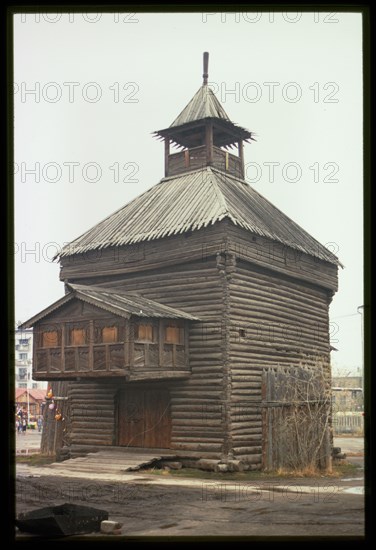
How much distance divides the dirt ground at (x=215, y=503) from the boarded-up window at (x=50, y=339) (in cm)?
372

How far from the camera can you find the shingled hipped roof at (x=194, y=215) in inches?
890

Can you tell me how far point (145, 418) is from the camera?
22828mm

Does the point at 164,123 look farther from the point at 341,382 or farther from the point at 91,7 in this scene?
the point at 341,382

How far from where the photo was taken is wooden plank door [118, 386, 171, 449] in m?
22.5

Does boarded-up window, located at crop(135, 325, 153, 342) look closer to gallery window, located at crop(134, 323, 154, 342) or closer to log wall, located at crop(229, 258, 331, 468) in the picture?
gallery window, located at crop(134, 323, 154, 342)

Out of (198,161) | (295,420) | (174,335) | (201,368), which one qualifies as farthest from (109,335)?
(198,161)

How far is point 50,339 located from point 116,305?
280 cm

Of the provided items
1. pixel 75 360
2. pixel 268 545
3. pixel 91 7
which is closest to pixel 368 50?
pixel 91 7

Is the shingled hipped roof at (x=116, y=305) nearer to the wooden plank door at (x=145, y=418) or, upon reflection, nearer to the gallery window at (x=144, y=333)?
the gallery window at (x=144, y=333)

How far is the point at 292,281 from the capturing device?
2489 centimetres

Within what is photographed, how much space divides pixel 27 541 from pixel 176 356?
9.99m

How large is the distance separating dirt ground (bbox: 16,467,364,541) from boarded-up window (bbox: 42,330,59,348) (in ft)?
12.2

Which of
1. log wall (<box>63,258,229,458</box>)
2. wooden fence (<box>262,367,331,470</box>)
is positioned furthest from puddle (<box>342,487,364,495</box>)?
log wall (<box>63,258,229,458</box>)

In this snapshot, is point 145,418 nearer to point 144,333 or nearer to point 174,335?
point 174,335
